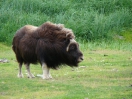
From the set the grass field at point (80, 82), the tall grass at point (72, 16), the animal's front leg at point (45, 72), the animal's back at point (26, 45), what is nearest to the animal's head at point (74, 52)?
the grass field at point (80, 82)

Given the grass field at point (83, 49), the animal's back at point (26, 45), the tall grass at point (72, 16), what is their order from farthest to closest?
the tall grass at point (72, 16) → the animal's back at point (26, 45) → the grass field at point (83, 49)

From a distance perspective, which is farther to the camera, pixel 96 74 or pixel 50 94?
pixel 96 74

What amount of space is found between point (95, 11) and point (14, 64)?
9.24 meters

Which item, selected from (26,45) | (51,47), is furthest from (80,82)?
(26,45)

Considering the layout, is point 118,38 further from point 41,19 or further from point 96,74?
point 96,74

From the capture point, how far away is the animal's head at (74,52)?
13.1 metres

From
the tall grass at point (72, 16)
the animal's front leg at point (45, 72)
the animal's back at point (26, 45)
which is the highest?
the animal's back at point (26, 45)

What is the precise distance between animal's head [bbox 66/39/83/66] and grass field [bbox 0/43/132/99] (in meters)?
0.48

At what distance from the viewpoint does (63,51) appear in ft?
43.6

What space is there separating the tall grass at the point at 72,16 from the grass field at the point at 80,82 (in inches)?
205

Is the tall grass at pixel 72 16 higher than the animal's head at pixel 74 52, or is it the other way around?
the animal's head at pixel 74 52

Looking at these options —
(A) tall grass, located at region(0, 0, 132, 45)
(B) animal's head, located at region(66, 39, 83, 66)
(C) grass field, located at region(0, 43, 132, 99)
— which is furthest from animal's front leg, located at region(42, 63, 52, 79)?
(A) tall grass, located at region(0, 0, 132, 45)

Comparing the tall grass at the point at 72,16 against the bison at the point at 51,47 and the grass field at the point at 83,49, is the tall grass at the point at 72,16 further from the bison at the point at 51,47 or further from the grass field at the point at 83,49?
the bison at the point at 51,47

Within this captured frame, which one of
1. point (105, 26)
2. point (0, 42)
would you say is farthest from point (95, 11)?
point (0, 42)
